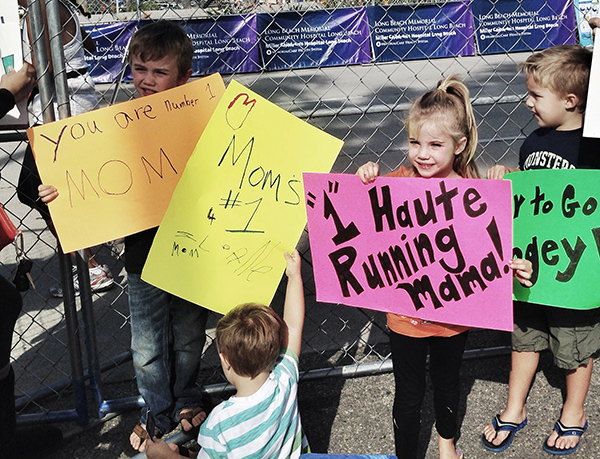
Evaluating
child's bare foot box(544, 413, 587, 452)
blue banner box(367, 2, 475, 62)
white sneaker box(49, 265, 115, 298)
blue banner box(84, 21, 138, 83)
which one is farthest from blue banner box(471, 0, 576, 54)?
child's bare foot box(544, 413, 587, 452)

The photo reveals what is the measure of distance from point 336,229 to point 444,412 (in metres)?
0.85

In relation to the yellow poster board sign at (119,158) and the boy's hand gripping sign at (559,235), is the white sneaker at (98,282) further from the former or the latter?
the boy's hand gripping sign at (559,235)

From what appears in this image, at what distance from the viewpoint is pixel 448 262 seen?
2.18 m

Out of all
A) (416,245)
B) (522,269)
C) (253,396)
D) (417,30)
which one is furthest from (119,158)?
(417,30)

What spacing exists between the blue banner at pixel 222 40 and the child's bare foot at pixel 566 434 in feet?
25.5

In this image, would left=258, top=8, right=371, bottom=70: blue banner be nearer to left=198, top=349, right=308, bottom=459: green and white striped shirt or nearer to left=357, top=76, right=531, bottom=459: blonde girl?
left=357, top=76, right=531, bottom=459: blonde girl

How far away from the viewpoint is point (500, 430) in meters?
2.78

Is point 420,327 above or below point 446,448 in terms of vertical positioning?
above

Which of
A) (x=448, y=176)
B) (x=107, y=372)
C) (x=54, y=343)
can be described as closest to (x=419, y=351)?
(x=448, y=176)

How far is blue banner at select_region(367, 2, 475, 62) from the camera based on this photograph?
977cm

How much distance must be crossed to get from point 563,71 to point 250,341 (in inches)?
61.3

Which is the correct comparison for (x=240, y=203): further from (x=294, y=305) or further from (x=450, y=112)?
(x=450, y=112)

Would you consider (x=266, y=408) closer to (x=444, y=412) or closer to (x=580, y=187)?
(x=444, y=412)

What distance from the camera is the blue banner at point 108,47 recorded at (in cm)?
955
